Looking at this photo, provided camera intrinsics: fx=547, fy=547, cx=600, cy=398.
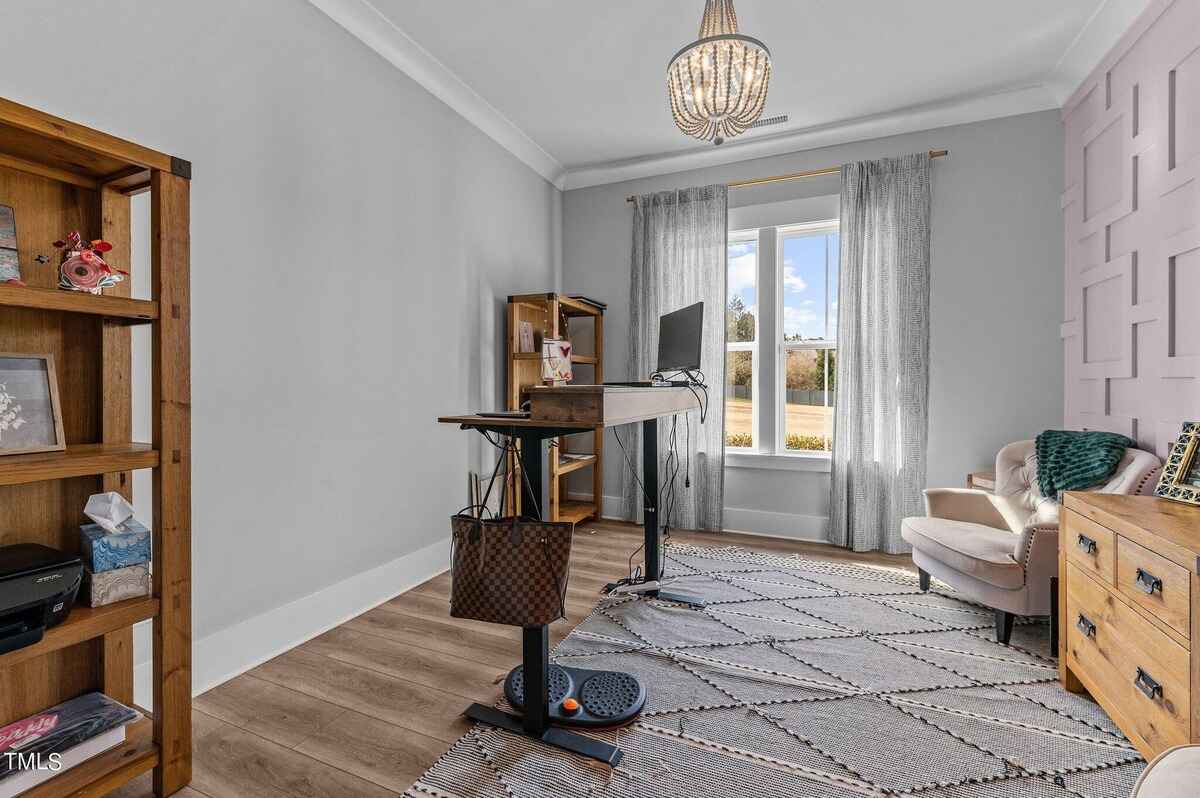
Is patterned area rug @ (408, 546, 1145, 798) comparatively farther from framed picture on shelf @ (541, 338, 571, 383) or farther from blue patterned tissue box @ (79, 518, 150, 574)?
framed picture on shelf @ (541, 338, 571, 383)

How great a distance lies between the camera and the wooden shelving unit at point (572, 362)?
3600 millimetres

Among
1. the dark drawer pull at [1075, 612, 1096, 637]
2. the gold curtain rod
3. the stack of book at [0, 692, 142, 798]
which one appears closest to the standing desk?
the stack of book at [0, 692, 142, 798]

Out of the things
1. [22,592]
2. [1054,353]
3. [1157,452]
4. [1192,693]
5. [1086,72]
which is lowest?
[1192,693]

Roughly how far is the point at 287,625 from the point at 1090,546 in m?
2.90

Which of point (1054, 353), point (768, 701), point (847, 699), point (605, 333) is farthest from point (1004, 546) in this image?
point (605, 333)

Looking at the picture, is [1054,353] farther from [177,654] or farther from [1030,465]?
[177,654]

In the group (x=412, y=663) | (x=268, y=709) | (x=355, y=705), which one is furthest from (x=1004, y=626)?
(x=268, y=709)

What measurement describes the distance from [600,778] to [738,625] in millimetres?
1116

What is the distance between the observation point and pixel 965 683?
193cm

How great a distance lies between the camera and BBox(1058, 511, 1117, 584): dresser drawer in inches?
64.7

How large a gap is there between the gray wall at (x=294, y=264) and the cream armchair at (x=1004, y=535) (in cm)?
251

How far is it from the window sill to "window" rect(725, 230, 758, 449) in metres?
0.11

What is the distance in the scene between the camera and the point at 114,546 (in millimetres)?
1404

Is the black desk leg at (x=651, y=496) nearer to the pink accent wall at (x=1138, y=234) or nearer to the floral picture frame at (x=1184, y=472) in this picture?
the floral picture frame at (x=1184, y=472)
